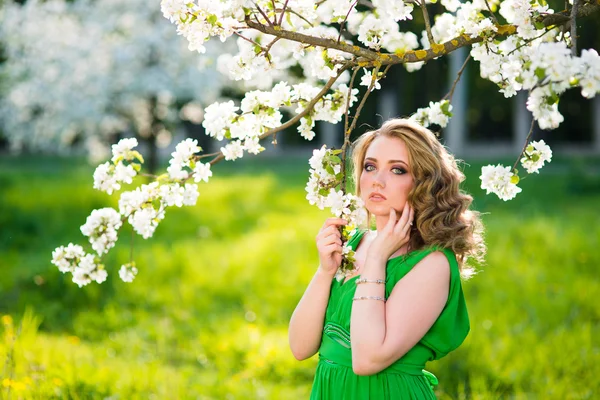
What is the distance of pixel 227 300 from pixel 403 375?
14.6 ft

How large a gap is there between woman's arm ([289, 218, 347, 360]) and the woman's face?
0.14 metres

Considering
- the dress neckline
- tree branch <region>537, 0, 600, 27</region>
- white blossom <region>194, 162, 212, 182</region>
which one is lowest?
the dress neckline

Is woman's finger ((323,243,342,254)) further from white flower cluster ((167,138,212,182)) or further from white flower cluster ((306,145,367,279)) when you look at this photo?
white flower cluster ((167,138,212,182))

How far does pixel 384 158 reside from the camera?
7.39 feet

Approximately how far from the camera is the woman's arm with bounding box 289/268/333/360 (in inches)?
89.5

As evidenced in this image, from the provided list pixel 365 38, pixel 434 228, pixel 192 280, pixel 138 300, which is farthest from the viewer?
pixel 192 280

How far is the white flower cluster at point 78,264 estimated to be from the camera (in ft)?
8.18

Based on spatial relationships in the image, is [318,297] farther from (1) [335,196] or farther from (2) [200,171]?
(2) [200,171]

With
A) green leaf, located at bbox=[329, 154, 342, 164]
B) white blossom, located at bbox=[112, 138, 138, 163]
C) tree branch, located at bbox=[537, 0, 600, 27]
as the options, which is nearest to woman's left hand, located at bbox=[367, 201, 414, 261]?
green leaf, located at bbox=[329, 154, 342, 164]

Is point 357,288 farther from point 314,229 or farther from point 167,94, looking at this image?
point 167,94

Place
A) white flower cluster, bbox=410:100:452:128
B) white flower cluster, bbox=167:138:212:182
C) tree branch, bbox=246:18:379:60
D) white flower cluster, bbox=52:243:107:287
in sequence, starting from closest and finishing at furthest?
1. tree branch, bbox=246:18:379:60
2. white flower cluster, bbox=167:138:212:182
3. white flower cluster, bbox=52:243:107:287
4. white flower cluster, bbox=410:100:452:128

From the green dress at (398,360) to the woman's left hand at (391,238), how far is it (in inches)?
2.5

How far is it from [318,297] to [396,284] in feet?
0.97

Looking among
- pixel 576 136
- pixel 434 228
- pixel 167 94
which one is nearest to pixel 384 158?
pixel 434 228
